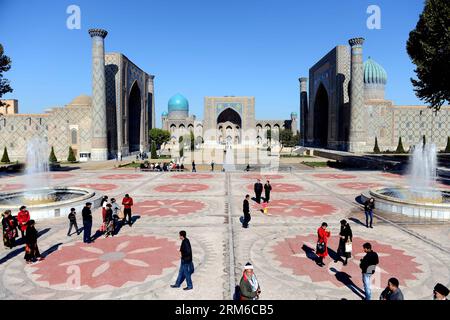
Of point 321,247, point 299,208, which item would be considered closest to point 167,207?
point 299,208

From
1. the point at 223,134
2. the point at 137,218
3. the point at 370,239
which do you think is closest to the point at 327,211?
the point at 370,239

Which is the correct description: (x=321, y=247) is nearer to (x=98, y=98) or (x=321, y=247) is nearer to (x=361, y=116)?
(x=98, y=98)

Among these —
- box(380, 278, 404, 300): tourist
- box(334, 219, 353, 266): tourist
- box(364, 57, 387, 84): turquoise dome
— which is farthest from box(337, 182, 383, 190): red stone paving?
box(364, 57, 387, 84): turquoise dome

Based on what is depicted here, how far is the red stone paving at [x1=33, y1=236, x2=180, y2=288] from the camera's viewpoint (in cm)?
747

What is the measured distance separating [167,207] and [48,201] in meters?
5.16

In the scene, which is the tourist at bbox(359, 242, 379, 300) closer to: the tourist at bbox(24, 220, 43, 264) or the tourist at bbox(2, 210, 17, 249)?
the tourist at bbox(24, 220, 43, 264)

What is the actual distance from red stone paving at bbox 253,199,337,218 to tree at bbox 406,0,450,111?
53.8ft

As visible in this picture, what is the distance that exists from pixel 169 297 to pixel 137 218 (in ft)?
22.2

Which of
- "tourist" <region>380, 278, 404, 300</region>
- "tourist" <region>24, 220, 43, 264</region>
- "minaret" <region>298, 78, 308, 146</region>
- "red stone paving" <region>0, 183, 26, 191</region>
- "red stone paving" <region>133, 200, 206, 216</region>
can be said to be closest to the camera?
"tourist" <region>380, 278, 404, 300</region>

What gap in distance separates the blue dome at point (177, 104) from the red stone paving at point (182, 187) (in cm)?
8054

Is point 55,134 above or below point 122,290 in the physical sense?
above

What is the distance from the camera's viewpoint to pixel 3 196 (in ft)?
52.9

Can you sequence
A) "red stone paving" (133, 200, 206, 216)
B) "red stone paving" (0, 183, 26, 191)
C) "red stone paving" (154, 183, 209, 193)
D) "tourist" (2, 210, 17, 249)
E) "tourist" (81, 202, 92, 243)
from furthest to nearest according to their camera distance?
"red stone paving" (0, 183, 26, 191) < "red stone paving" (154, 183, 209, 193) < "red stone paving" (133, 200, 206, 216) < "tourist" (81, 202, 92, 243) < "tourist" (2, 210, 17, 249)

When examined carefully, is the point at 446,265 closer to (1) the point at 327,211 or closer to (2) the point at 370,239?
(2) the point at 370,239
